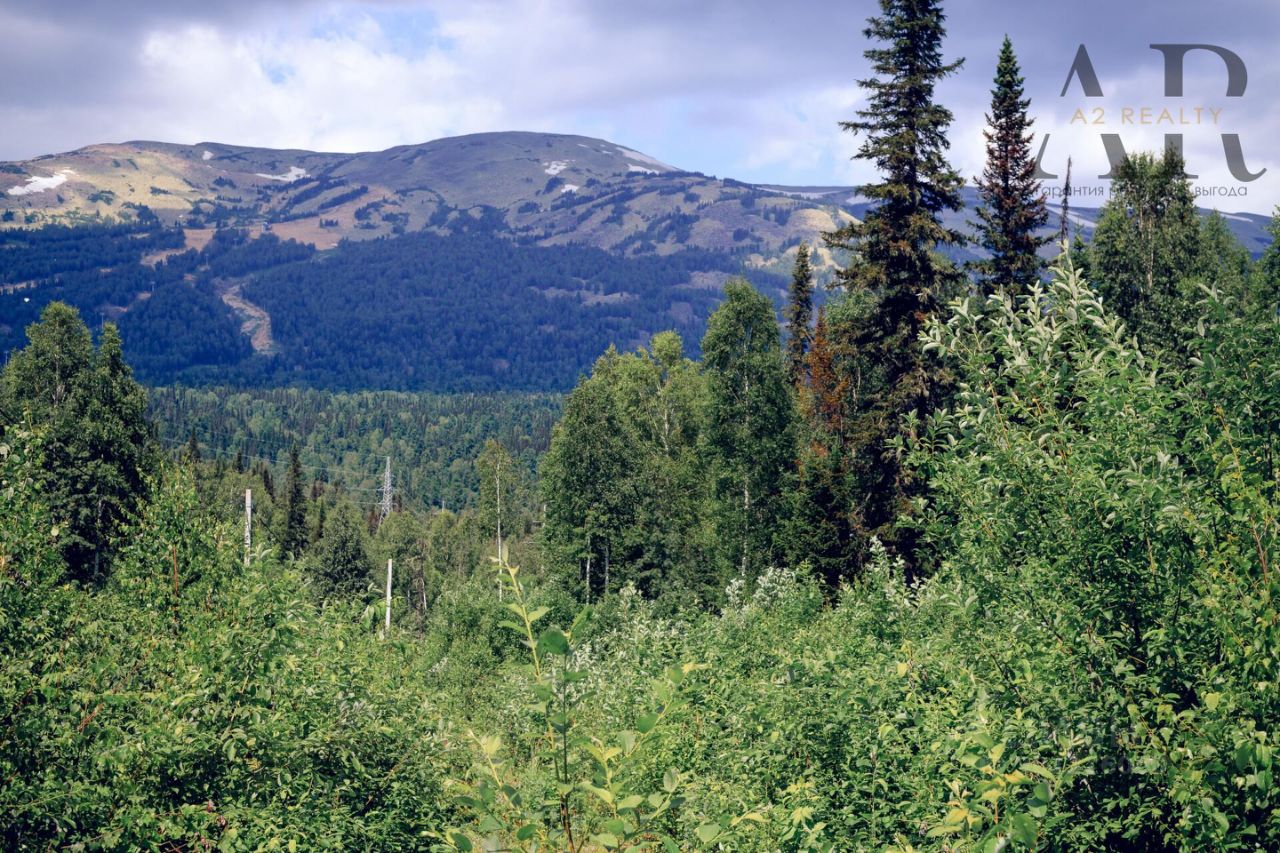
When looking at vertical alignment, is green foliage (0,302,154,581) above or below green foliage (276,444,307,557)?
above

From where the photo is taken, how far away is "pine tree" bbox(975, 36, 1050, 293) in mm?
36219

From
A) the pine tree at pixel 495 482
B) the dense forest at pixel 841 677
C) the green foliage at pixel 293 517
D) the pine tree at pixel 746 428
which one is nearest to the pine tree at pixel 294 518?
the green foliage at pixel 293 517

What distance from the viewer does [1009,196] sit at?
122 ft

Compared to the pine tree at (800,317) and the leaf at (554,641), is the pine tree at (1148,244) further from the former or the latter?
the leaf at (554,641)

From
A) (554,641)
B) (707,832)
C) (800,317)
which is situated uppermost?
(800,317)

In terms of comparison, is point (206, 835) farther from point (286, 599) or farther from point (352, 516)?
point (352, 516)

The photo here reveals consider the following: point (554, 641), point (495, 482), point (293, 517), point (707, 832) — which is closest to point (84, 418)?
point (495, 482)

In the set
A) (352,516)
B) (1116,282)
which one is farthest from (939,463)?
(352,516)

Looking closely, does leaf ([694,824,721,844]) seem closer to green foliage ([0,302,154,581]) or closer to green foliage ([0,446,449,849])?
green foliage ([0,446,449,849])

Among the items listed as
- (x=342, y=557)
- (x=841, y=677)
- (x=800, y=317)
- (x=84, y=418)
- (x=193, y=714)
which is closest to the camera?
(x=193, y=714)

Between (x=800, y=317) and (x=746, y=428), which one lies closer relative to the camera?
(x=746, y=428)

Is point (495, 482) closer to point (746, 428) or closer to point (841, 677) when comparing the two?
point (746, 428)

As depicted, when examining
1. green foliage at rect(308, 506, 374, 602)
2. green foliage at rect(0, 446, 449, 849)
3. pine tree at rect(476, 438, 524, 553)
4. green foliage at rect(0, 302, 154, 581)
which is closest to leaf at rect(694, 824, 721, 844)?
green foliage at rect(0, 446, 449, 849)

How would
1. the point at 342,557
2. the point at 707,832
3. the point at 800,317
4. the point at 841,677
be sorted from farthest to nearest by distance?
1. the point at 342,557
2. the point at 800,317
3. the point at 841,677
4. the point at 707,832
